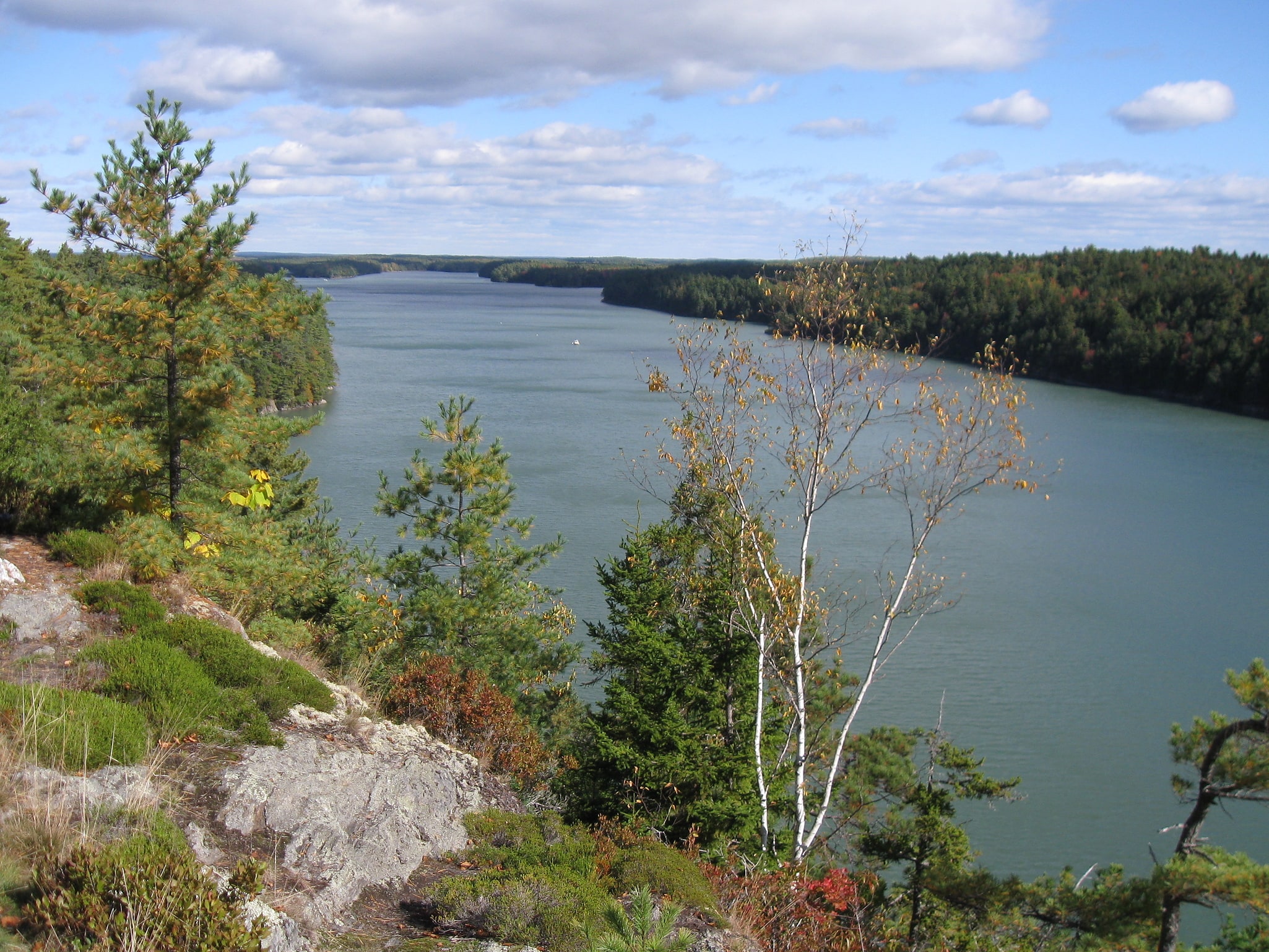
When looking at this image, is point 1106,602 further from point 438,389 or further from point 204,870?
point 438,389

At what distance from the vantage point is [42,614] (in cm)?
599

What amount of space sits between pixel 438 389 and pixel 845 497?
25.2m

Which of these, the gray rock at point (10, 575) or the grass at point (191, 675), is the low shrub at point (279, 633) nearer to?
the grass at point (191, 675)

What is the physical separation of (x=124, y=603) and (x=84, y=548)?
3.86 ft

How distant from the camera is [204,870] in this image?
354 cm

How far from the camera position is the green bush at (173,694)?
496 centimetres

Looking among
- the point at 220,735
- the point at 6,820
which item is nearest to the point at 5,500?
the point at 220,735

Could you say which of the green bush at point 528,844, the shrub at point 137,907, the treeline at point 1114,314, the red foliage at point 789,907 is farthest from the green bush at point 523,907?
the treeline at point 1114,314

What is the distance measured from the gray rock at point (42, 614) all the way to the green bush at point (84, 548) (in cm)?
71

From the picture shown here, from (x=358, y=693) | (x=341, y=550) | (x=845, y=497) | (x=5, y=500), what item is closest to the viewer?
(x=358, y=693)

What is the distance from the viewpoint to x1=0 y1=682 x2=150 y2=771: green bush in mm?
4133

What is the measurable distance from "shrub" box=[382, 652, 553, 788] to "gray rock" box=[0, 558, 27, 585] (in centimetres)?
257

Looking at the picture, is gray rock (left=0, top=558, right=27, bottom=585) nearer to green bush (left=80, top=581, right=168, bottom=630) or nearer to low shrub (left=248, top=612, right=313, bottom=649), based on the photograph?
green bush (left=80, top=581, right=168, bottom=630)

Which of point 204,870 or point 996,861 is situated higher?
point 204,870
